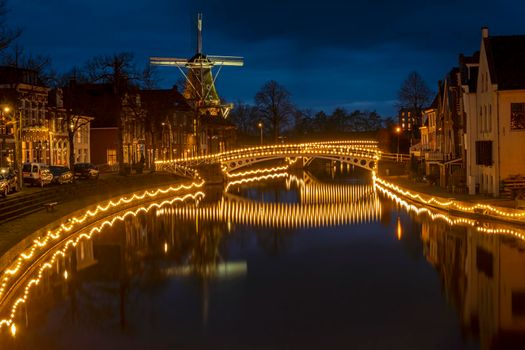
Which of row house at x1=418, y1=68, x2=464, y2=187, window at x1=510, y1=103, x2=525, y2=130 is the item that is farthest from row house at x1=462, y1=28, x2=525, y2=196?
row house at x1=418, y1=68, x2=464, y2=187

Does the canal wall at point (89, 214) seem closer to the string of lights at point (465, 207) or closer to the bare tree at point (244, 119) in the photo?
the string of lights at point (465, 207)

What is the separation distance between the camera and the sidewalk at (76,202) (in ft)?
89.7

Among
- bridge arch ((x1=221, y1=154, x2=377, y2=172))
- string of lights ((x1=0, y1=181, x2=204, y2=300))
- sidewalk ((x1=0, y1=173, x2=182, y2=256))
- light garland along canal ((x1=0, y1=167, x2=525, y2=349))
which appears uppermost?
bridge arch ((x1=221, y1=154, x2=377, y2=172))

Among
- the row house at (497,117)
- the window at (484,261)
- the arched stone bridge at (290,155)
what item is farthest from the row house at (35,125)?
the window at (484,261)

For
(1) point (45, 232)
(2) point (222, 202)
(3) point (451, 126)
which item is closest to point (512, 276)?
(1) point (45, 232)

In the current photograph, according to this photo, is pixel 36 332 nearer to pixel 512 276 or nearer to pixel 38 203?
pixel 512 276

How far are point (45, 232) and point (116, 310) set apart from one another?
10918 millimetres

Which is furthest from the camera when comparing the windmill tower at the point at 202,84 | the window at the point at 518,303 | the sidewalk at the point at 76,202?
the windmill tower at the point at 202,84

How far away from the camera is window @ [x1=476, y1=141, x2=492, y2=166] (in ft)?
142

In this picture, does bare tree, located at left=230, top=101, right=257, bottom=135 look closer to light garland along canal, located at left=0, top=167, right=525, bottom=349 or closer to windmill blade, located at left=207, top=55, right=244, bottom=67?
windmill blade, located at left=207, top=55, right=244, bottom=67

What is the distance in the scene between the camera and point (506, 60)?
1746 inches

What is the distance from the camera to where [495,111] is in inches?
1693

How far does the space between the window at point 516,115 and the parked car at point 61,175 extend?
101 feet

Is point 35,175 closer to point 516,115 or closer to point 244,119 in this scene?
point 516,115
